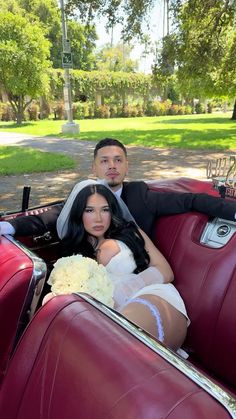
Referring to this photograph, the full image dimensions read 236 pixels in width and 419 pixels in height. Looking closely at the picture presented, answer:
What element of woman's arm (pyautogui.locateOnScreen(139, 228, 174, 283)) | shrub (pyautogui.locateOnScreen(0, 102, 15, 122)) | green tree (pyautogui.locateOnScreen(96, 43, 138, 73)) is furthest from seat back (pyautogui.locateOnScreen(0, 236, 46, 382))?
green tree (pyautogui.locateOnScreen(96, 43, 138, 73))

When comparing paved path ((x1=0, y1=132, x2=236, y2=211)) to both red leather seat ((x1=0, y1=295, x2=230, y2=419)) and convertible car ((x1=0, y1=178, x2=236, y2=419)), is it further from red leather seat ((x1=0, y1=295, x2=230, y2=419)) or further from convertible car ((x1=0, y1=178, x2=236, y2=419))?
red leather seat ((x1=0, y1=295, x2=230, y2=419))

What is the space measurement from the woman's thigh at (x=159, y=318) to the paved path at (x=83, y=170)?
4025 mm

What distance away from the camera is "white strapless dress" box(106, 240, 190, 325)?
78.5 inches

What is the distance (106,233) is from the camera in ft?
7.43

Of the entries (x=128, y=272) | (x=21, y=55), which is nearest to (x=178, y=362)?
(x=128, y=272)

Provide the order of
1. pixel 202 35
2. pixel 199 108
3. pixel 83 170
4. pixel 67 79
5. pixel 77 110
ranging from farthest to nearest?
pixel 199 108, pixel 77 110, pixel 67 79, pixel 202 35, pixel 83 170

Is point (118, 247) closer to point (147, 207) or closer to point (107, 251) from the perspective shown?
point (107, 251)

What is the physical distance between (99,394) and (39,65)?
19416mm

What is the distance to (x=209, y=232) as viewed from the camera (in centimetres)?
215

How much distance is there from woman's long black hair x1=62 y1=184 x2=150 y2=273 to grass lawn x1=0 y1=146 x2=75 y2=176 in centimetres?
588

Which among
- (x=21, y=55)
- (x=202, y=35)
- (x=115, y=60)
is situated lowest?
(x=202, y=35)

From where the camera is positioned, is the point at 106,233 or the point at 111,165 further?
the point at 111,165

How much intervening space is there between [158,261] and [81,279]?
0.53 metres

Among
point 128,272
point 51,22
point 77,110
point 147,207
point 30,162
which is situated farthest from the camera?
point 51,22
